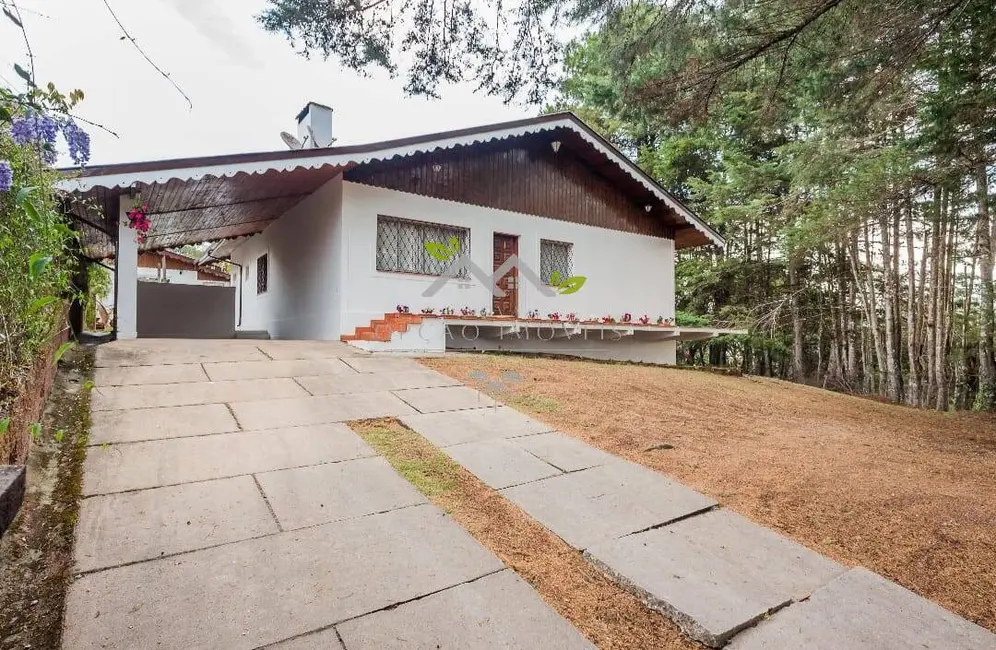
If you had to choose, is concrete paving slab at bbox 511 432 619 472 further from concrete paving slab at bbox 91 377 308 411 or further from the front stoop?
the front stoop

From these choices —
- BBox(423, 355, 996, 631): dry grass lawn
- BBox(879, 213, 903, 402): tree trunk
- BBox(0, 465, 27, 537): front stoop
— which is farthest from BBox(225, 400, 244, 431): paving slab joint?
BBox(879, 213, 903, 402): tree trunk

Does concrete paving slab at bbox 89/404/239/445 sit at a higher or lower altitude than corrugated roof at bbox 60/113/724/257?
lower

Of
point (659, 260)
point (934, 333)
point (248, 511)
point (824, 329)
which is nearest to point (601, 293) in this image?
point (659, 260)

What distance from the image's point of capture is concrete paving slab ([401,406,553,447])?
12.2 feet

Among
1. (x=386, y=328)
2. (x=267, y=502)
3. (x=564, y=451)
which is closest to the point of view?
(x=267, y=502)

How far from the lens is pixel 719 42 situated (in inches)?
199

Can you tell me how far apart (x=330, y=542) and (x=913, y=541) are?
9.34ft

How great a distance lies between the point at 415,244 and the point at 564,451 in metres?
6.23

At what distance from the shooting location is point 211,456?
296 centimetres

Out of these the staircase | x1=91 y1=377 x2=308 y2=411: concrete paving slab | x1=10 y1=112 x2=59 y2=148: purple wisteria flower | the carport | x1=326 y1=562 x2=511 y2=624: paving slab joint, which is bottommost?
x1=326 y1=562 x2=511 y2=624: paving slab joint

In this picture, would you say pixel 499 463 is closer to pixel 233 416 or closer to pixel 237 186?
pixel 233 416

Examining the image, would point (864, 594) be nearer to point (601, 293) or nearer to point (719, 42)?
point (719, 42)

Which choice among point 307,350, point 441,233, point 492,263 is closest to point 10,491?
point 307,350

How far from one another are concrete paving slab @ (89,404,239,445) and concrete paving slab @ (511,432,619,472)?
2151 mm
